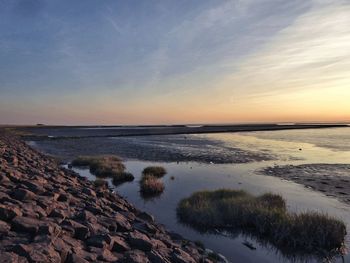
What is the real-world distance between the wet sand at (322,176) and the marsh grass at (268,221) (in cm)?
621

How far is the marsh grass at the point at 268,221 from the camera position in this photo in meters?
12.0

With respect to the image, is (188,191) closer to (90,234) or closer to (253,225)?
(253,225)

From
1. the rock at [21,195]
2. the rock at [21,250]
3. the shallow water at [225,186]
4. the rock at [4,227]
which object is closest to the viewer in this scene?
the rock at [21,250]

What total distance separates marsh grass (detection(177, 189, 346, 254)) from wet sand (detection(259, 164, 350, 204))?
20.4 feet

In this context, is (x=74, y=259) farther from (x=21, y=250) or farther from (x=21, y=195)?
(x=21, y=195)

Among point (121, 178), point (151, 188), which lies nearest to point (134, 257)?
point (151, 188)

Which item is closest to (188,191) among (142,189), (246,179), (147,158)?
(142,189)

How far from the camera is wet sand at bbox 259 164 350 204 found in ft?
70.3

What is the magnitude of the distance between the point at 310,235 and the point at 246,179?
1377cm

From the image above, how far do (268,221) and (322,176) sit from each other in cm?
1573

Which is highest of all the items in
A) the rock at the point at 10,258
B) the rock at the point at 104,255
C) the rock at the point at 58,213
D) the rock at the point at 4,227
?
the rock at the point at 4,227

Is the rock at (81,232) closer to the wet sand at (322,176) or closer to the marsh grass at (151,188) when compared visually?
the marsh grass at (151,188)

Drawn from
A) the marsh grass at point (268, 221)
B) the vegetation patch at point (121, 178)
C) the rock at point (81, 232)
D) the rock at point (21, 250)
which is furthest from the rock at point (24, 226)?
the vegetation patch at point (121, 178)

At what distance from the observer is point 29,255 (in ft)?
19.7
